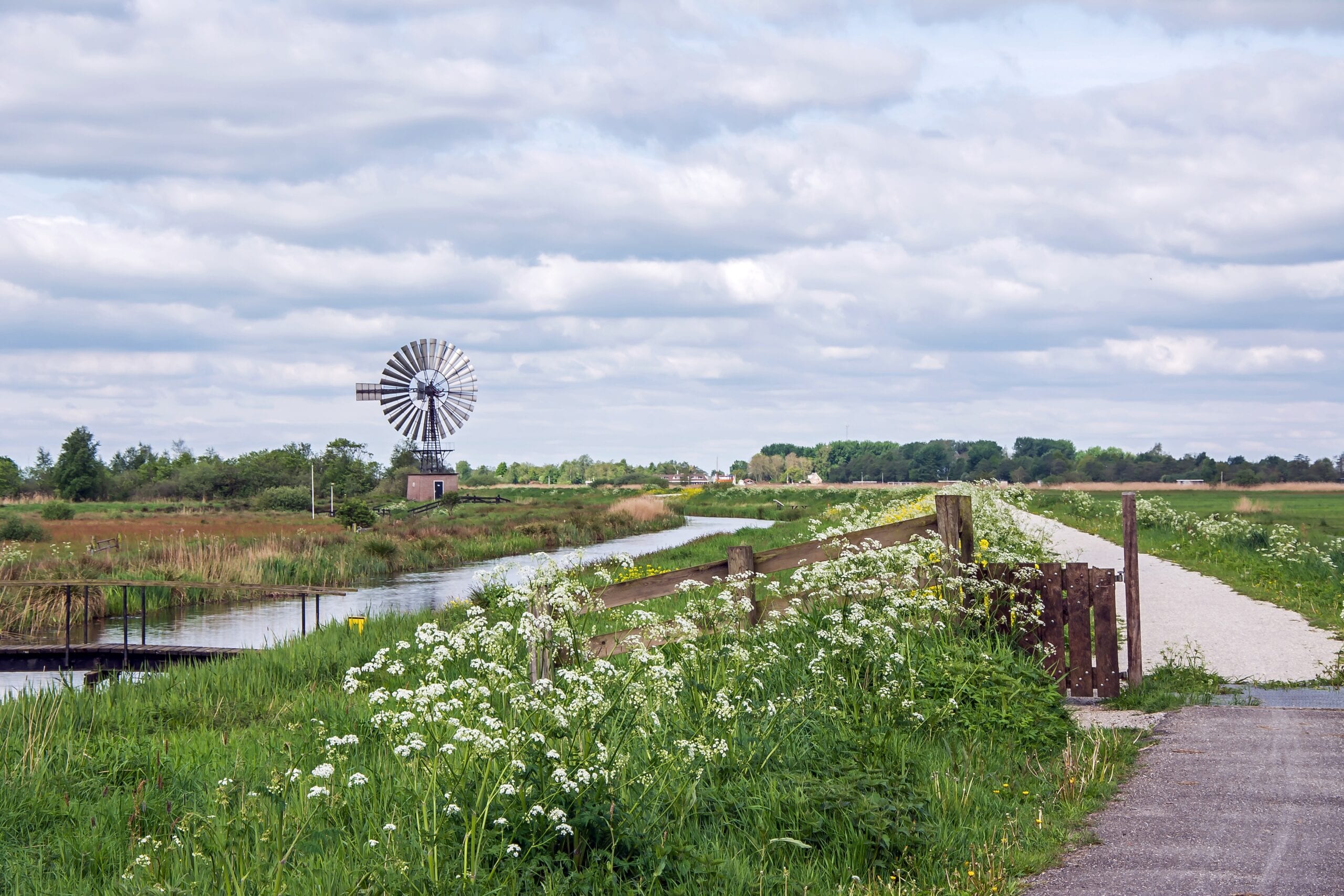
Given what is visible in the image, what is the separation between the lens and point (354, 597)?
2931 centimetres

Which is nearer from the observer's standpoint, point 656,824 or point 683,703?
point 656,824

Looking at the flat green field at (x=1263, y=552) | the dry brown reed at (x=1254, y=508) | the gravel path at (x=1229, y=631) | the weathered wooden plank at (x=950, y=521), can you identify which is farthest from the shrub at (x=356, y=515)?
the weathered wooden plank at (x=950, y=521)

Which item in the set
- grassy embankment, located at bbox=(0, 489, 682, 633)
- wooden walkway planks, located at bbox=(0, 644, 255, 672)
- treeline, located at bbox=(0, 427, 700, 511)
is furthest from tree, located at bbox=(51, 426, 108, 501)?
wooden walkway planks, located at bbox=(0, 644, 255, 672)

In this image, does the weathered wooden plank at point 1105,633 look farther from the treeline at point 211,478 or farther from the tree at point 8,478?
the tree at point 8,478

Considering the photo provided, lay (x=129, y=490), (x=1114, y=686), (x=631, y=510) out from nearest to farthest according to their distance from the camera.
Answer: (x=1114, y=686) → (x=631, y=510) → (x=129, y=490)

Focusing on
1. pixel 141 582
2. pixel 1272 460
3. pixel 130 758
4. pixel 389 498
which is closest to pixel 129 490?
pixel 389 498

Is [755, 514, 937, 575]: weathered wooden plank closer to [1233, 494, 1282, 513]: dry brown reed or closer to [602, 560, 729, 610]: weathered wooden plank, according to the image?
[602, 560, 729, 610]: weathered wooden plank

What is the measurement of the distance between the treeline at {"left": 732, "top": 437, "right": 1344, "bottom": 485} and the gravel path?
9569mm

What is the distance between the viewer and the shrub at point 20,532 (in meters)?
40.7

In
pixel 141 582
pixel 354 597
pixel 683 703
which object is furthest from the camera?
pixel 354 597

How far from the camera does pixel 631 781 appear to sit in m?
5.17

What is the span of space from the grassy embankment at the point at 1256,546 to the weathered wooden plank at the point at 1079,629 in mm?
6898

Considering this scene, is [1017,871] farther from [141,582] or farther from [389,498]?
[389,498]

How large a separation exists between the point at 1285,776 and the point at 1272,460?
11130 cm
